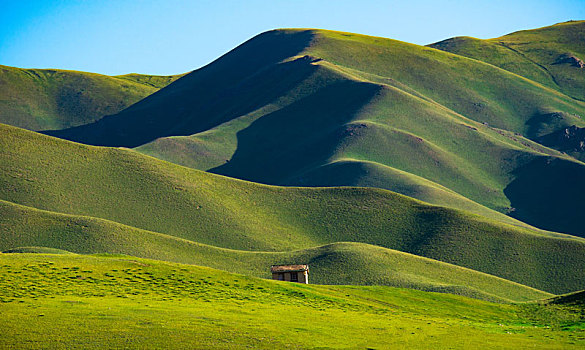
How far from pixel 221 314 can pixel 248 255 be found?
341 feet

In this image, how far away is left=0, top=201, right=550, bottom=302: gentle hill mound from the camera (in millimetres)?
138500

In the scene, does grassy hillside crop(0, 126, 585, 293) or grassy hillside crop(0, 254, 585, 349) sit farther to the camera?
grassy hillside crop(0, 126, 585, 293)

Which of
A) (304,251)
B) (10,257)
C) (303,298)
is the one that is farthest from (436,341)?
(304,251)

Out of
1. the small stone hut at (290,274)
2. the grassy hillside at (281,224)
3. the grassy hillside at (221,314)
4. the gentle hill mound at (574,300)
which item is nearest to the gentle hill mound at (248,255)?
the grassy hillside at (281,224)

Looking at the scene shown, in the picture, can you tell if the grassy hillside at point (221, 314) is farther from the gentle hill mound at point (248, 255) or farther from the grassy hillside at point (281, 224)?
the grassy hillside at point (281, 224)

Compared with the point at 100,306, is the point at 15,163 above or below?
above

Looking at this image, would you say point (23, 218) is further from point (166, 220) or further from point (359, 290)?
point (359, 290)

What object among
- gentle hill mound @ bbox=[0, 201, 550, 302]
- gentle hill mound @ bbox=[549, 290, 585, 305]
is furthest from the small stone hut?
gentle hill mound @ bbox=[0, 201, 550, 302]

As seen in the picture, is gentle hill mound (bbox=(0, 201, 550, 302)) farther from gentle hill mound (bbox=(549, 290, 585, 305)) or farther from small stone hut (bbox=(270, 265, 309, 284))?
gentle hill mound (bbox=(549, 290, 585, 305))

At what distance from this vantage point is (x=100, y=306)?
166ft

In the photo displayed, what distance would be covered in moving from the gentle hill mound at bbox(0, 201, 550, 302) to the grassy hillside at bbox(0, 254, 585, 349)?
54.6 m

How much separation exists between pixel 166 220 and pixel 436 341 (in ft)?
458

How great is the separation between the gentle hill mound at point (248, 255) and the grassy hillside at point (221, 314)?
54.6 meters

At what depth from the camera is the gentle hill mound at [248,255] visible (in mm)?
138500
